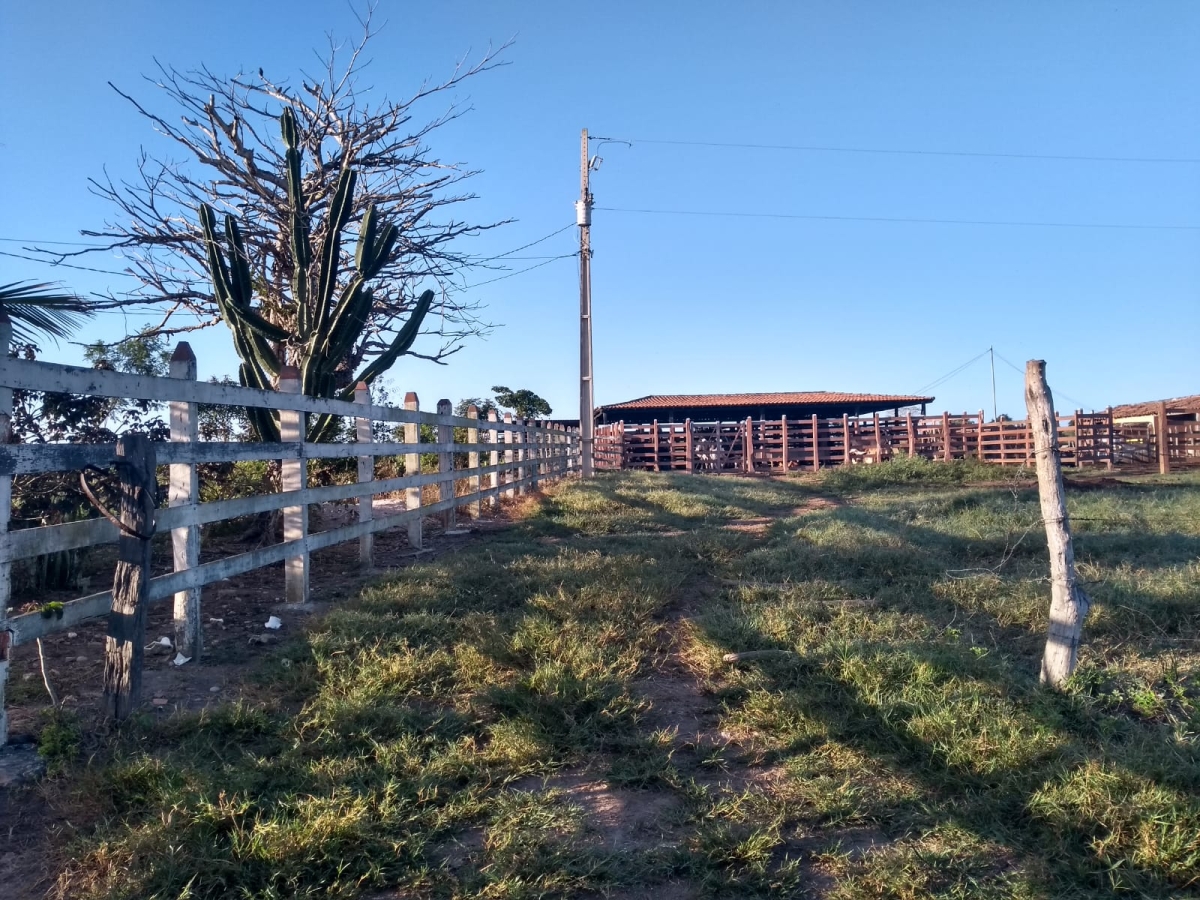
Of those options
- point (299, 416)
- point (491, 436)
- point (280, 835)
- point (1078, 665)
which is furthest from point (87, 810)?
point (491, 436)

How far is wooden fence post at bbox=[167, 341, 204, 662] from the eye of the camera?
14.9ft

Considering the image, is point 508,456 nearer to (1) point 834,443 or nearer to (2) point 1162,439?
(1) point 834,443

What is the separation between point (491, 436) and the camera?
513 inches

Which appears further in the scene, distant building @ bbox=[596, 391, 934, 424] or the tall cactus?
distant building @ bbox=[596, 391, 934, 424]

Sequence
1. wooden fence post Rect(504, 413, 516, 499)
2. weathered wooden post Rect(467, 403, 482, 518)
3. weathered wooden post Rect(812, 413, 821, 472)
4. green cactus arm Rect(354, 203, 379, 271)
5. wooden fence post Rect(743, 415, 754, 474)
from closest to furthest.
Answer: green cactus arm Rect(354, 203, 379, 271) < weathered wooden post Rect(467, 403, 482, 518) < wooden fence post Rect(504, 413, 516, 499) < weathered wooden post Rect(812, 413, 821, 472) < wooden fence post Rect(743, 415, 754, 474)

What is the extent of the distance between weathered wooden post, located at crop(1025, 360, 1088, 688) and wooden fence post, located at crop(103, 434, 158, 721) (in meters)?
3.99

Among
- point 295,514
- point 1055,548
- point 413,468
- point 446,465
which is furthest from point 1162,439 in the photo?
point 295,514

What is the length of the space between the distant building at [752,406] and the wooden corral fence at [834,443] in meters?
6.99

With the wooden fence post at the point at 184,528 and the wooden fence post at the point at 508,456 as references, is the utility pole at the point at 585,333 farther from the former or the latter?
the wooden fence post at the point at 184,528

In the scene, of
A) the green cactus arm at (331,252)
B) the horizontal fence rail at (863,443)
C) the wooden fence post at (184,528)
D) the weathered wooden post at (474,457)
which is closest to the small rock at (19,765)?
the wooden fence post at (184,528)

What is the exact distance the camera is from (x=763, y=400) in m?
39.6

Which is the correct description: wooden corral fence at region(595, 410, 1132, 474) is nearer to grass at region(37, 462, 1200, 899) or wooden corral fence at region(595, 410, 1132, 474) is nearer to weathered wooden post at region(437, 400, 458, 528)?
weathered wooden post at region(437, 400, 458, 528)

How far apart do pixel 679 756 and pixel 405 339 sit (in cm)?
740

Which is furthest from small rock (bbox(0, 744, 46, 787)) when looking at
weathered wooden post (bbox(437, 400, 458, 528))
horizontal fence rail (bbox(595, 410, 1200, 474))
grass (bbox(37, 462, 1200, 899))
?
horizontal fence rail (bbox(595, 410, 1200, 474))
